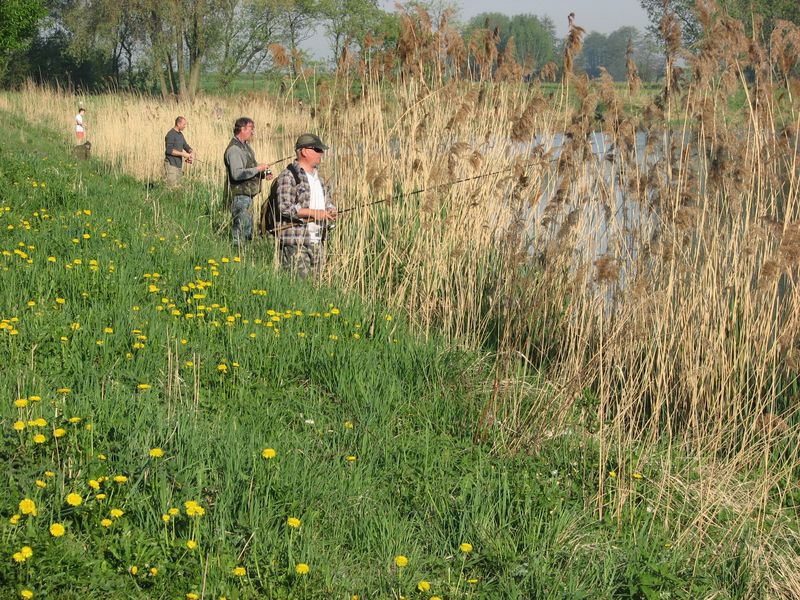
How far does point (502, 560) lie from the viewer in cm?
358

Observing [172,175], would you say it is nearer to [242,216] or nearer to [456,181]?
[242,216]

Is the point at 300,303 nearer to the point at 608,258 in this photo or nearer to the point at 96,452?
the point at 608,258

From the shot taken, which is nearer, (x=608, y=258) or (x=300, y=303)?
(x=608, y=258)

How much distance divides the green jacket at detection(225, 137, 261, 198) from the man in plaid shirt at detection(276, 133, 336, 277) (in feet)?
5.53

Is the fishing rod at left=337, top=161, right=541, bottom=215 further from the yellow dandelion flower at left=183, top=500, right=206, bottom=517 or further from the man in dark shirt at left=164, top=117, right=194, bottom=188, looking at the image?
the man in dark shirt at left=164, top=117, right=194, bottom=188

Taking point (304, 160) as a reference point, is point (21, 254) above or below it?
below

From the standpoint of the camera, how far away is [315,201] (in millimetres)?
7457

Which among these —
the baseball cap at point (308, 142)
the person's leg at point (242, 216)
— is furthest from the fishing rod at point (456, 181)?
the person's leg at point (242, 216)

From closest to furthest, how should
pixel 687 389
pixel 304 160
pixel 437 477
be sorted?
1. pixel 437 477
2. pixel 687 389
3. pixel 304 160

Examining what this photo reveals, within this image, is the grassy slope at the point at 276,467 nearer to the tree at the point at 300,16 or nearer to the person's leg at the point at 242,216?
the person's leg at the point at 242,216

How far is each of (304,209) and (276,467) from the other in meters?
3.81

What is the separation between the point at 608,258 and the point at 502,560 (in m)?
1.79

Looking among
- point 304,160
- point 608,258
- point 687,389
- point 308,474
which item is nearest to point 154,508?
point 308,474

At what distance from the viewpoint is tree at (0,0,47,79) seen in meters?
37.4
